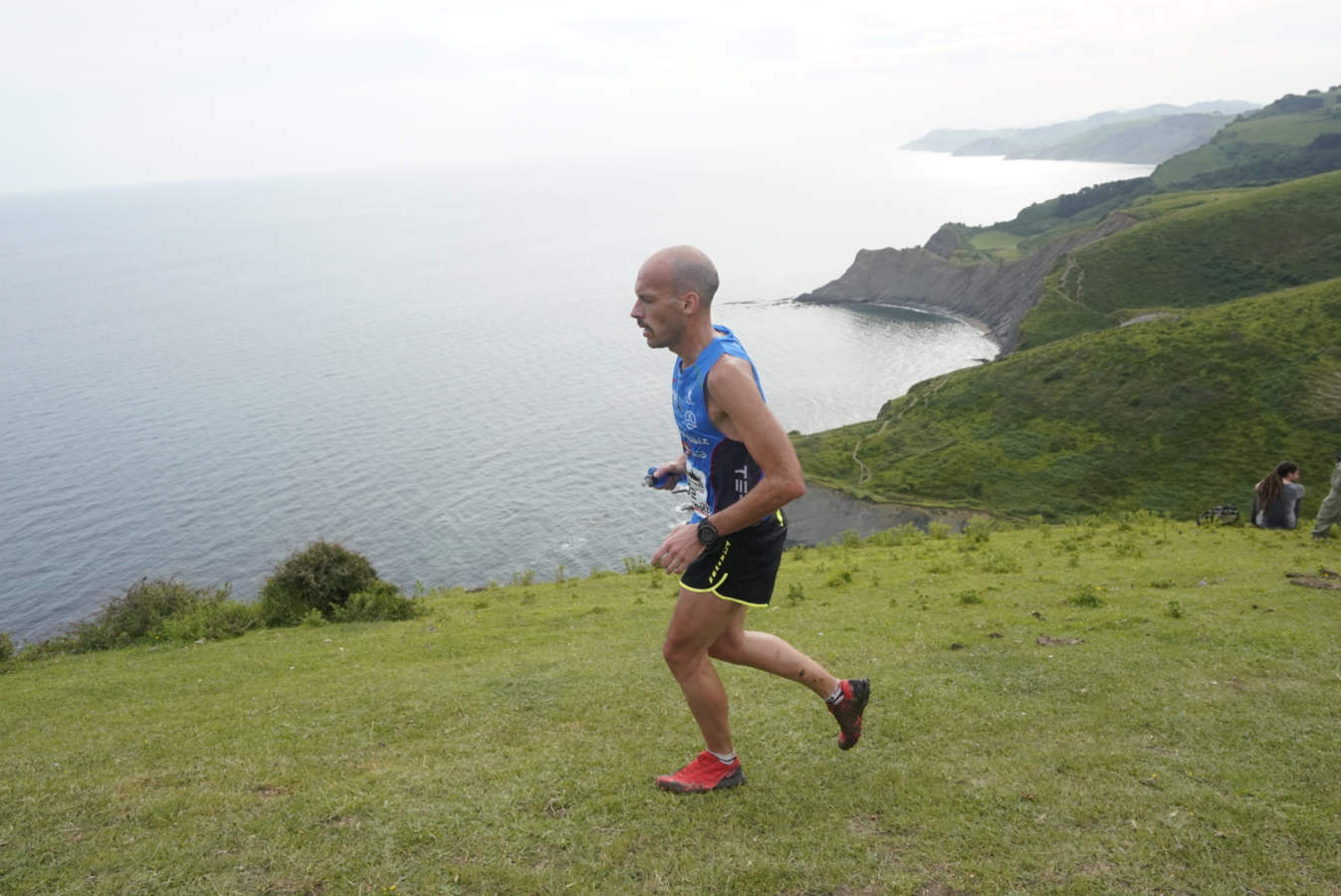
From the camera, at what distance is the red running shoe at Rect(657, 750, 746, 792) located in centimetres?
623

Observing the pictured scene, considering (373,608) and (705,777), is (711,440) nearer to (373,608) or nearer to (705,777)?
(705,777)

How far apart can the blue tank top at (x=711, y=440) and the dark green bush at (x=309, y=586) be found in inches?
652

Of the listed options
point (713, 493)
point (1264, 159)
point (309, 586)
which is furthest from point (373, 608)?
point (1264, 159)

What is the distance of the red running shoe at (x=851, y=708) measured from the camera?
21.6 ft

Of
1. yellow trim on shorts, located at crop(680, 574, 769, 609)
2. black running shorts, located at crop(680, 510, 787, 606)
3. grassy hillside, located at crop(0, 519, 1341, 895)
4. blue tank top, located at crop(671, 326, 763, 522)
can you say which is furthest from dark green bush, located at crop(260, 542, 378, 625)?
blue tank top, located at crop(671, 326, 763, 522)

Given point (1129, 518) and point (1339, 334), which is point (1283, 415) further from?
point (1129, 518)

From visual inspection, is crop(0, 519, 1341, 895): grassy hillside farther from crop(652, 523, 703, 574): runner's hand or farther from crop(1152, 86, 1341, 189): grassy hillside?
crop(1152, 86, 1341, 189): grassy hillside

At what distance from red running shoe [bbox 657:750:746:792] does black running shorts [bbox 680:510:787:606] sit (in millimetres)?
1395

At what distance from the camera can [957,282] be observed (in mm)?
144875

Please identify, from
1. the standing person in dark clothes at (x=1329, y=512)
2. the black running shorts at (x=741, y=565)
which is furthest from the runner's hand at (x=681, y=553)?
the standing person in dark clothes at (x=1329, y=512)

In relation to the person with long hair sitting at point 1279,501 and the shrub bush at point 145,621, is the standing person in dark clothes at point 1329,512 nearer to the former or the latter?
the person with long hair sitting at point 1279,501

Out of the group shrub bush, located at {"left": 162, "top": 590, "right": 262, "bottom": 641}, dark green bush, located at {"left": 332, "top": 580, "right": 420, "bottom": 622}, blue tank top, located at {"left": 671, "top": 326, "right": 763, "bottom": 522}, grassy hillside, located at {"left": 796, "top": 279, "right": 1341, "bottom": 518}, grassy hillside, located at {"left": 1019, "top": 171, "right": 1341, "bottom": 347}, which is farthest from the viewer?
grassy hillside, located at {"left": 1019, "top": 171, "right": 1341, "bottom": 347}

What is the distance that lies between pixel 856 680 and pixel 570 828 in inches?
97.5

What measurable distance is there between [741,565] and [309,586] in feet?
56.6
